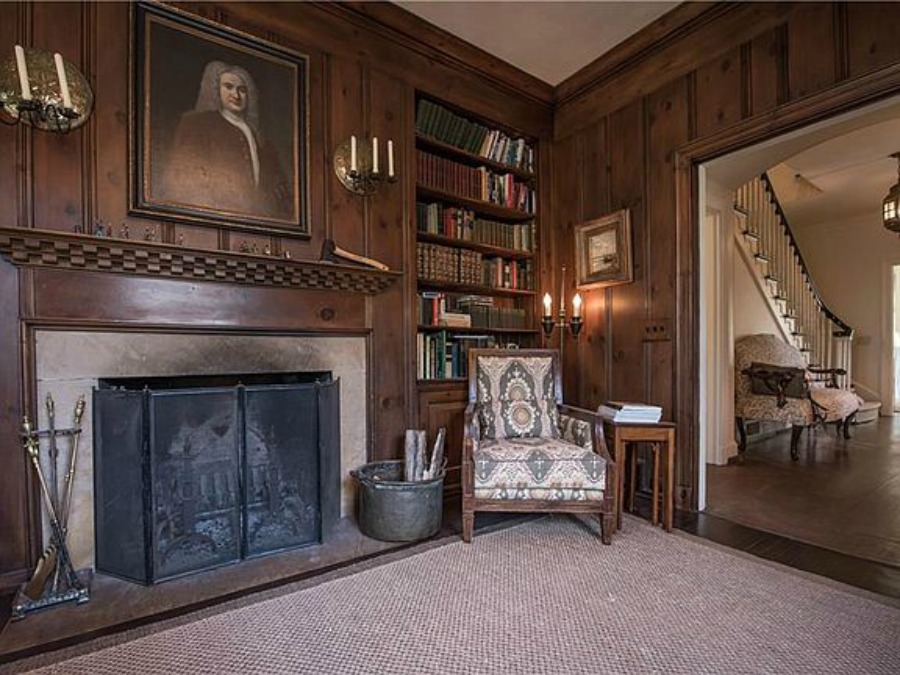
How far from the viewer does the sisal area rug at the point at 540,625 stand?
1.37m

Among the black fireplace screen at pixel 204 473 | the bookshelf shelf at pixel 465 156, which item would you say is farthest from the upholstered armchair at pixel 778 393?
the black fireplace screen at pixel 204 473

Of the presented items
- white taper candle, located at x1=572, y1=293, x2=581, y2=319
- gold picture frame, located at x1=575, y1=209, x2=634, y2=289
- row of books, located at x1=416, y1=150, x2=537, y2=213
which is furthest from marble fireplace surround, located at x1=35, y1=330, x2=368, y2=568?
gold picture frame, located at x1=575, y1=209, x2=634, y2=289

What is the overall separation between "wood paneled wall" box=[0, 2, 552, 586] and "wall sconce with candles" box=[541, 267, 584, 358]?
111cm

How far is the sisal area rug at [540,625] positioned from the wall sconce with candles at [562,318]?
1.64m

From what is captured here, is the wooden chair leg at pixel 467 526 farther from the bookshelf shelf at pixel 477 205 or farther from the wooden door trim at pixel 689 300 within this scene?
the bookshelf shelf at pixel 477 205

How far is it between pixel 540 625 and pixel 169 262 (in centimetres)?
206

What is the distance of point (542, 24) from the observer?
2760 millimetres

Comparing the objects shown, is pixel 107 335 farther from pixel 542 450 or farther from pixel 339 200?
pixel 542 450

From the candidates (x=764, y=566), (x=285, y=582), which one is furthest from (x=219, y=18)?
(x=764, y=566)

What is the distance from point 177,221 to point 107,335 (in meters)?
0.59

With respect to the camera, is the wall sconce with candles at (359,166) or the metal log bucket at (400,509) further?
the wall sconce with candles at (359,166)

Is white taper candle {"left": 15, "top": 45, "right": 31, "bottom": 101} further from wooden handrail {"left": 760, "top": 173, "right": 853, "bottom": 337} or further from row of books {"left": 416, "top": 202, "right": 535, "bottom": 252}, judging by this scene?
wooden handrail {"left": 760, "top": 173, "right": 853, "bottom": 337}

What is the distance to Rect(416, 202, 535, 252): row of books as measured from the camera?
3004mm

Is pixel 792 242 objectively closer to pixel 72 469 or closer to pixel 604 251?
pixel 604 251
